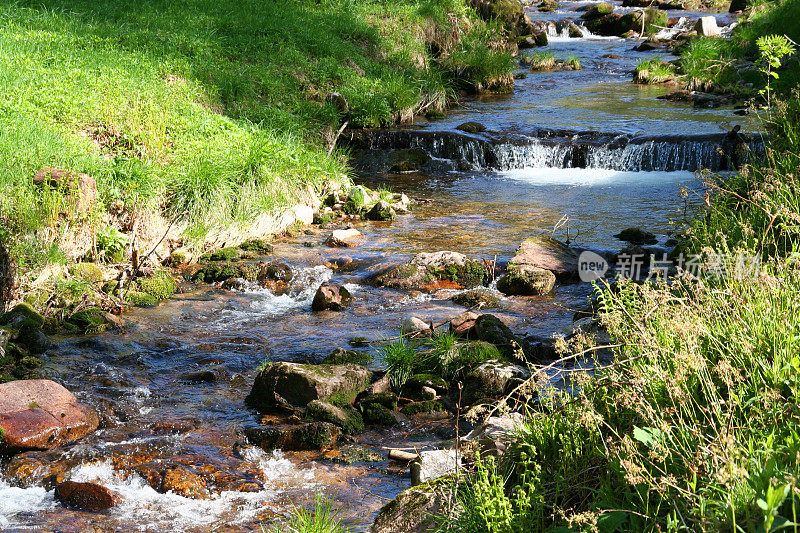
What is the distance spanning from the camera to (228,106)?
12688mm

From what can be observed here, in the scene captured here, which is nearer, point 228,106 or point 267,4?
point 228,106

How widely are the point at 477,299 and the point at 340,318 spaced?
58.6 inches

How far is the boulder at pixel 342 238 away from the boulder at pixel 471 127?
19.5 ft

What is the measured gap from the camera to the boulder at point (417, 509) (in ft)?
12.0

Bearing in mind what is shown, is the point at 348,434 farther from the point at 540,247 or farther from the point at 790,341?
the point at 540,247

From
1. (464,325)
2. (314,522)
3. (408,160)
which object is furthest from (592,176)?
(314,522)

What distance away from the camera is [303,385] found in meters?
5.65

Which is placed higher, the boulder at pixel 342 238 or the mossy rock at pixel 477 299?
the boulder at pixel 342 238

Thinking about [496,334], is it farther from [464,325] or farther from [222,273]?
[222,273]

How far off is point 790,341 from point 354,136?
41.6ft

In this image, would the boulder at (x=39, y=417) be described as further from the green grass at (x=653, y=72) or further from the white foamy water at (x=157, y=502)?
the green grass at (x=653, y=72)

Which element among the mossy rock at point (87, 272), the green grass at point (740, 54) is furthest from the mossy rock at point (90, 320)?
the green grass at point (740, 54)

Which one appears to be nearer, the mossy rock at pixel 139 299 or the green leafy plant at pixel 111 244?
the mossy rock at pixel 139 299

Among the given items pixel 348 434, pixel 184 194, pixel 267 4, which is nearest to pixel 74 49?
pixel 184 194
